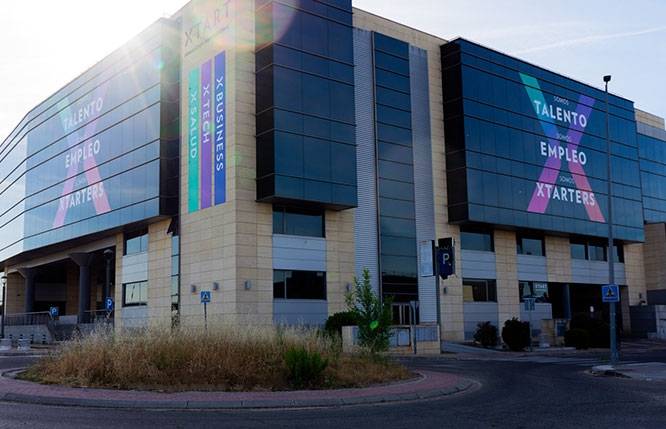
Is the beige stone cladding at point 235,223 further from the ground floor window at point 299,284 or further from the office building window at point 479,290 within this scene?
the office building window at point 479,290

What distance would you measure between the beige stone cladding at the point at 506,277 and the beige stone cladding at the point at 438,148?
13.5 feet

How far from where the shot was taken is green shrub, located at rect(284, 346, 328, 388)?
613 inches

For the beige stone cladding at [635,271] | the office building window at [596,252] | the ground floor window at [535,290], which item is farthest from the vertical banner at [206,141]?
the beige stone cladding at [635,271]

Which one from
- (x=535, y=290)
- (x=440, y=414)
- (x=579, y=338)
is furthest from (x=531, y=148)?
(x=440, y=414)

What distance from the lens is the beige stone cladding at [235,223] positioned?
36.6m

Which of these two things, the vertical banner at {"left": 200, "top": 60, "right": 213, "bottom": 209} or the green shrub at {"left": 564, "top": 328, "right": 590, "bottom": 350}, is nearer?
the vertical banner at {"left": 200, "top": 60, "right": 213, "bottom": 209}

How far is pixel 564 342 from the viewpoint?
144ft

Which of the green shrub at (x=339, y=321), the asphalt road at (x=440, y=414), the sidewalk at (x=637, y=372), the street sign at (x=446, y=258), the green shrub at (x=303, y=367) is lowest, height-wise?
the sidewalk at (x=637, y=372)

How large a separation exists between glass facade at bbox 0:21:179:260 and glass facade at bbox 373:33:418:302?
42.7 feet

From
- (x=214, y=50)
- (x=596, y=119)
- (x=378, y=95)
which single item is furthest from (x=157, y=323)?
(x=596, y=119)

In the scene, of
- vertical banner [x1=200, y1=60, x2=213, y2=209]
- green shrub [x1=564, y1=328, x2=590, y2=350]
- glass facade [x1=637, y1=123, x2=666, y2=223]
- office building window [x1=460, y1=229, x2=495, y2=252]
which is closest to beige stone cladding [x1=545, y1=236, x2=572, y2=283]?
office building window [x1=460, y1=229, x2=495, y2=252]

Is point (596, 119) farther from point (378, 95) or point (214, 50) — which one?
point (214, 50)

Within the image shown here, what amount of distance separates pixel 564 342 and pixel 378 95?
19.9m

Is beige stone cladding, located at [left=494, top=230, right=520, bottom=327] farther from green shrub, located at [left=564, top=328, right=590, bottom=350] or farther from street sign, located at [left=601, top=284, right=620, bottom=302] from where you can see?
street sign, located at [left=601, top=284, right=620, bottom=302]
